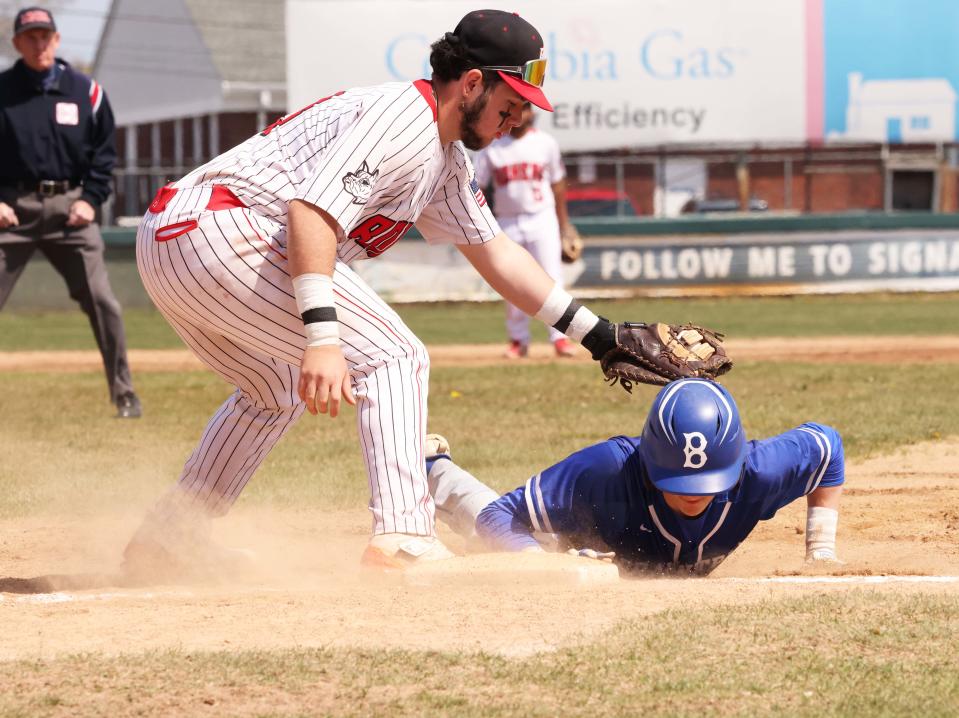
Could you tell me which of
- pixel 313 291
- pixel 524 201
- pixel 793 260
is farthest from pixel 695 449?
pixel 793 260

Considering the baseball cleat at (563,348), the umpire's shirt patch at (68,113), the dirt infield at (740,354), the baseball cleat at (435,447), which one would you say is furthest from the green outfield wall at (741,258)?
the baseball cleat at (435,447)

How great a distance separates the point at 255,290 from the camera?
161 inches

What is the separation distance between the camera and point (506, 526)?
4.58m

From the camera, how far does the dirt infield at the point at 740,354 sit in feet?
39.3

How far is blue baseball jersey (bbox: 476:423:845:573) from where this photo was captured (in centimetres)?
445

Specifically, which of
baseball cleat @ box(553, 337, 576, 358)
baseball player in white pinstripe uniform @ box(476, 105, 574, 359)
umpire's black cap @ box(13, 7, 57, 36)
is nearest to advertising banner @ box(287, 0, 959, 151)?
baseball player in white pinstripe uniform @ box(476, 105, 574, 359)

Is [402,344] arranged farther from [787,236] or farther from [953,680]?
[787,236]

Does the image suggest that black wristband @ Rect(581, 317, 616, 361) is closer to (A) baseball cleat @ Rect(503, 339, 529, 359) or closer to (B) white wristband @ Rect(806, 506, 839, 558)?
(B) white wristband @ Rect(806, 506, 839, 558)

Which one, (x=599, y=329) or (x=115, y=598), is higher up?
(x=599, y=329)

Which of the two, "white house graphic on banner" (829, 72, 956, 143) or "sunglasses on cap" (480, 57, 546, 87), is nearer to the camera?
"sunglasses on cap" (480, 57, 546, 87)

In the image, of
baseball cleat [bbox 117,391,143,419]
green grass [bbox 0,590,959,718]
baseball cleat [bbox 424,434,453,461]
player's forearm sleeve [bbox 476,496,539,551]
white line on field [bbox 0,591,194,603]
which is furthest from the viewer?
baseball cleat [bbox 117,391,143,419]

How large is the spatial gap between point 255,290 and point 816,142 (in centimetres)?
1768

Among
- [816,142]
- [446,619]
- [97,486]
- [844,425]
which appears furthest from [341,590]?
[816,142]

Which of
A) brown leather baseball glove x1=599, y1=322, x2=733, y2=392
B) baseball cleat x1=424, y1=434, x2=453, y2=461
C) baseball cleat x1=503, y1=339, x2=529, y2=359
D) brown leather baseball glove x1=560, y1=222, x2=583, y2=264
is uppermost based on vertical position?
brown leather baseball glove x1=599, y1=322, x2=733, y2=392
